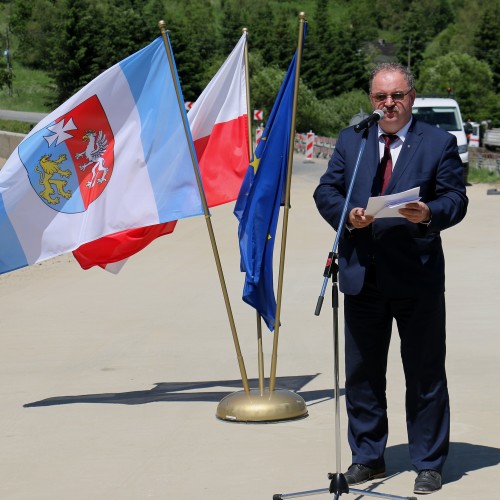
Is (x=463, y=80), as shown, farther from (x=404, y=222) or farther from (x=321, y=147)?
(x=404, y=222)

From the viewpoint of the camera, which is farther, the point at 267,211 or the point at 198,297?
the point at 198,297

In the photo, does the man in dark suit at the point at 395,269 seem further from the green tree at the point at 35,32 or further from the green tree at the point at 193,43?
the green tree at the point at 35,32

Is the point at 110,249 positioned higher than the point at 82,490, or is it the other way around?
the point at 110,249

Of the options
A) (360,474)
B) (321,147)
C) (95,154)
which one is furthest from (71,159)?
(321,147)

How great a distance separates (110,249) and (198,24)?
142 meters

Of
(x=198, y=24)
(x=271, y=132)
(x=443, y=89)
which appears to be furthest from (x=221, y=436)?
(x=198, y=24)

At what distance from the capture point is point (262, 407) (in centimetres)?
752

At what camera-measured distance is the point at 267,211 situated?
761 centimetres

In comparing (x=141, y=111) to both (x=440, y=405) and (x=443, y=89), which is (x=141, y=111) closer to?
(x=440, y=405)

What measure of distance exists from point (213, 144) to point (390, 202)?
A: 3.09m

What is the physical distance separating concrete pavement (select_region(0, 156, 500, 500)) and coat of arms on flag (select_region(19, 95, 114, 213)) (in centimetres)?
140

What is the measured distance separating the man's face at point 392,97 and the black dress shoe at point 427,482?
1.65m

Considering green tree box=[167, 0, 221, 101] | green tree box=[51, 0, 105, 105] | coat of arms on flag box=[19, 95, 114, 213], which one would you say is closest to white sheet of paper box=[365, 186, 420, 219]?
coat of arms on flag box=[19, 95, 114, 213]

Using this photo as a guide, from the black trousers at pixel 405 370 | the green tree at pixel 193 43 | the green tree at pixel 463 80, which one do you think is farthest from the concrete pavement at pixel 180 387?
the green tree at pixel 463 80
